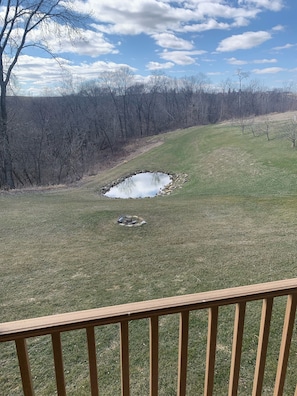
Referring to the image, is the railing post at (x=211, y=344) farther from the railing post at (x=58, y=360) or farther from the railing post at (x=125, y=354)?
the railing post at (x=58, y=360)

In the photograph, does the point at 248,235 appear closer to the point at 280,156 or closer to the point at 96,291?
the point at 96,291

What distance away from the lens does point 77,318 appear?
0.99m

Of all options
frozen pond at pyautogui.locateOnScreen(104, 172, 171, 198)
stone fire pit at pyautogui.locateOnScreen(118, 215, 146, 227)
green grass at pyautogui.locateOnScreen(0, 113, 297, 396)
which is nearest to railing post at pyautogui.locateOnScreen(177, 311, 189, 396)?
green grass at pyautogui.locateOnScreen(0, 113, 297, 396)

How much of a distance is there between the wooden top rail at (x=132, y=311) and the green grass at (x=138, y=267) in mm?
1342

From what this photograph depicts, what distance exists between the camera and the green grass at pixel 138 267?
7.62 ft

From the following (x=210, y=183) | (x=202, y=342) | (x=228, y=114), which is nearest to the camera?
(x=202, y=342)

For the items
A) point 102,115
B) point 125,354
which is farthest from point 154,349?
point 102,115

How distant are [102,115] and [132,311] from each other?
3306 centimetres

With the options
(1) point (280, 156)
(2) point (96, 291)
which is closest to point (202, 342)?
(2) point (96, 291)

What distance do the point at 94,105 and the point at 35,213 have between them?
28.7 metres

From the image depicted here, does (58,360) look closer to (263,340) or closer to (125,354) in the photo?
(125,354)

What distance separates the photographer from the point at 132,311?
1.02 m

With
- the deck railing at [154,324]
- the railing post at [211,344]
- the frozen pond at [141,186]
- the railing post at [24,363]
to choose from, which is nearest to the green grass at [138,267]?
the railing post at [211,344]

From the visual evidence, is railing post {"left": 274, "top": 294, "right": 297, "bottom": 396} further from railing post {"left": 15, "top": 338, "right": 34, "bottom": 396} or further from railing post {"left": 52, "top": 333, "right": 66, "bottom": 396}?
railing post {"left": 15, "top": 338, "right": 34, "bottom": 396}
